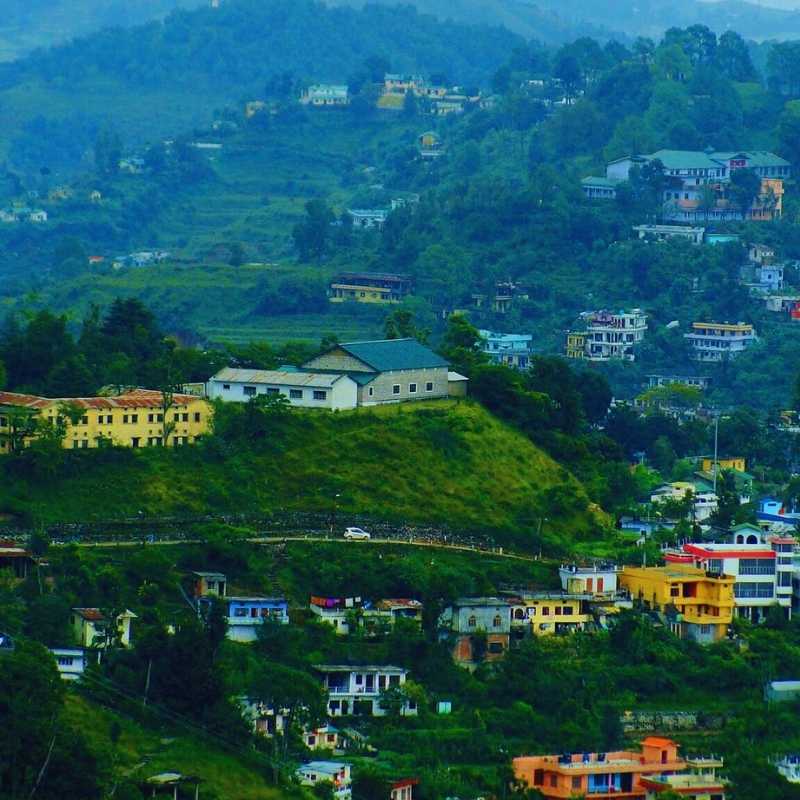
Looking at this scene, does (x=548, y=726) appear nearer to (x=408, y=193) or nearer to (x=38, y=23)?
(x=408, y=193)

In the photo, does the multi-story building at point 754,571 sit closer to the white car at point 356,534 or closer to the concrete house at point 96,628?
the white car at point 356,534

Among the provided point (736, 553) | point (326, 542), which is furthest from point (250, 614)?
point (736, 553)

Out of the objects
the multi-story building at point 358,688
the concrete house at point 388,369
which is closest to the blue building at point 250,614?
the multi-story building at point 358,688

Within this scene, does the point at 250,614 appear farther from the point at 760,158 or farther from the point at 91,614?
the point at 760,158

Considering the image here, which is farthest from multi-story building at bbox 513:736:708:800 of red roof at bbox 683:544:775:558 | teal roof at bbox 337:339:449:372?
teal roof at bbox 337:339:449:372

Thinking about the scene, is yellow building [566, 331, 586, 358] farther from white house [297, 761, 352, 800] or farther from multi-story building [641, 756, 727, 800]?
white house [297, 761, 352, 800]

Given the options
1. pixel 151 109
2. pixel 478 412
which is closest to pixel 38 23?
pixel 151 109

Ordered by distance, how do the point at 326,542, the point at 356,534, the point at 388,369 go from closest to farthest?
the point at 326,542
the point at 356,534
the point at 388,369
